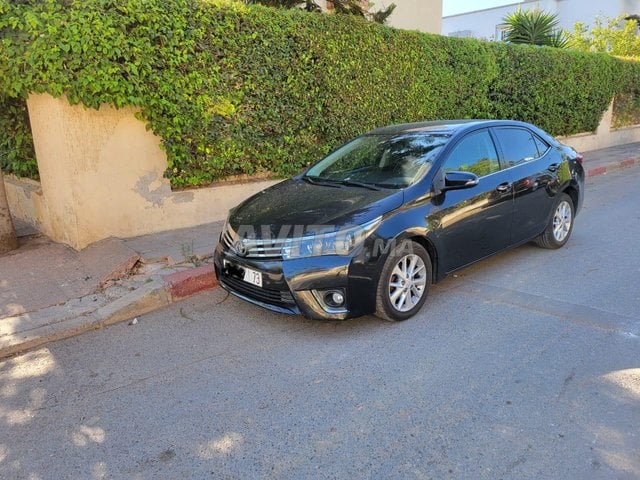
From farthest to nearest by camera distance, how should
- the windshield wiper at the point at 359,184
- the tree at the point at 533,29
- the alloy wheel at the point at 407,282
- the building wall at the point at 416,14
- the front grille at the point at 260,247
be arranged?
the tree at the point at 533,29
the building wall at the point at 416,14
the windshield wiper at the point at 359,184
the alloy wheel at the point at 407,282
the front grille at the point at 260,247

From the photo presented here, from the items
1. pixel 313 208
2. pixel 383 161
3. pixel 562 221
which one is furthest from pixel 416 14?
pixel 313 208

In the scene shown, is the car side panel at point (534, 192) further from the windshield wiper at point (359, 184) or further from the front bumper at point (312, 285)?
the front bumper at point (312, 285)

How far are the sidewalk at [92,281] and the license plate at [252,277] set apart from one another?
114 centimetres

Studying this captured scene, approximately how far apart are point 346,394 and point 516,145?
3.49 metres

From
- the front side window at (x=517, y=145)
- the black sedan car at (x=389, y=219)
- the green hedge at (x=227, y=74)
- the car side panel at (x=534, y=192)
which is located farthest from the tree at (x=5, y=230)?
the car side panel at (x=534, y=192)

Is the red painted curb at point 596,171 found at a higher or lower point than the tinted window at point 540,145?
lower

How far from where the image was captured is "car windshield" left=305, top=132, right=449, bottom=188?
4375 mm

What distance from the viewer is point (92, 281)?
5.01 metres

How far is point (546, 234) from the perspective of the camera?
224 inches

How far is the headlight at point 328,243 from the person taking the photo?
3695 mm

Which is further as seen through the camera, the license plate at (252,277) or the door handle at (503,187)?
the door handle at (503,187)

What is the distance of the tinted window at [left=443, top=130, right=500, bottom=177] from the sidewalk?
264 cm

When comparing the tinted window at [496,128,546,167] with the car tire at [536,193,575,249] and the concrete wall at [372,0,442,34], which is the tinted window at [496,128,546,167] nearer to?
the car tire at [536,193,575,249]

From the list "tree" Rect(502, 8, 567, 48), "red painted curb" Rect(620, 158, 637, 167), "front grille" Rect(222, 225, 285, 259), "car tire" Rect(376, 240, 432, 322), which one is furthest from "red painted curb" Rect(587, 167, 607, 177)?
"front grille" Rect(222, 225, 285, 259)
